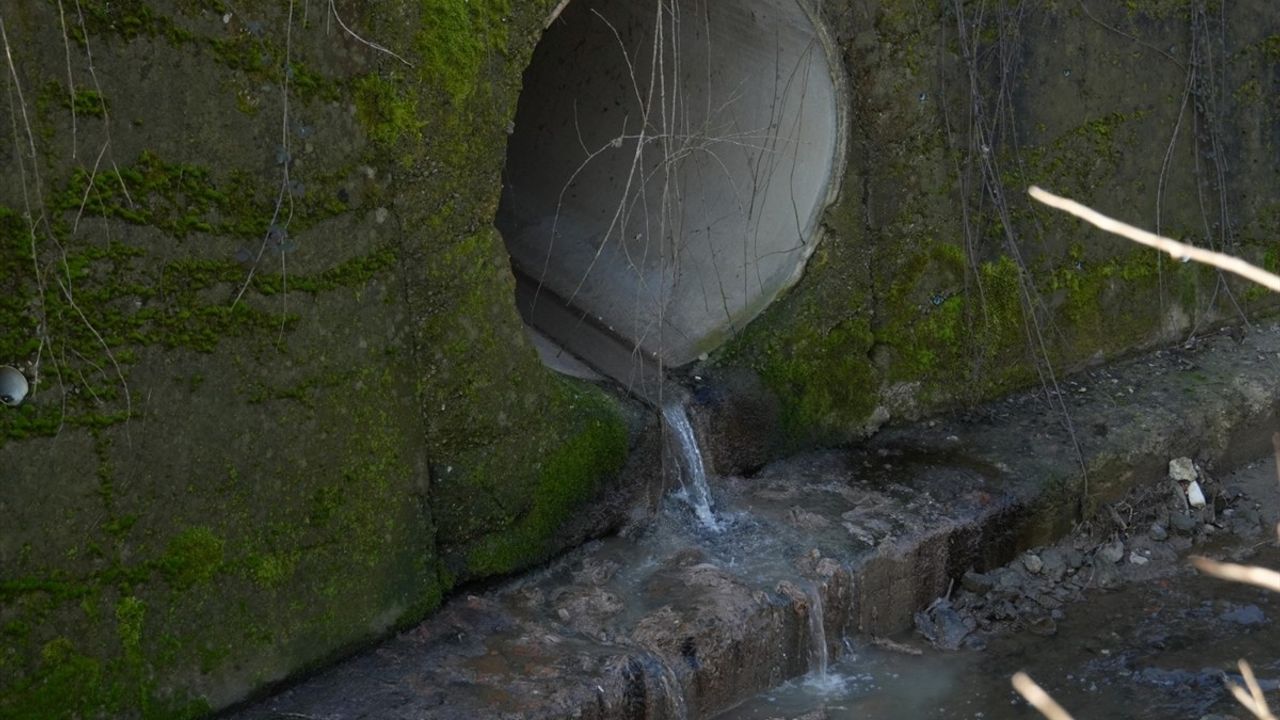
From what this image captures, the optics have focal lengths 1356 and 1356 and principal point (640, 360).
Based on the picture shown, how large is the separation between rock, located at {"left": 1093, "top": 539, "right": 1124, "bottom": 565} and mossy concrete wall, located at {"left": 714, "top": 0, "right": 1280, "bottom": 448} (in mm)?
769

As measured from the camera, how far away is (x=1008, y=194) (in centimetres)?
562

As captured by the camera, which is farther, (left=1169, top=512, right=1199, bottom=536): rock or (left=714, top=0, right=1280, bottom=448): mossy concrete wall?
(left=1169, top=512, right=1199, bottom=536): rock

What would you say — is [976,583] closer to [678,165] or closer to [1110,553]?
[1110,553]

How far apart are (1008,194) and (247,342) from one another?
3.31 meters

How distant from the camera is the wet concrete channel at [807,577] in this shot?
393cm

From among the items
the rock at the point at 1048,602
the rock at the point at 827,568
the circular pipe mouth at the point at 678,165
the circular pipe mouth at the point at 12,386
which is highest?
the circular pipe mouth at the point at 678,165

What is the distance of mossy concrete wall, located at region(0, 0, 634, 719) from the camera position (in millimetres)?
3229

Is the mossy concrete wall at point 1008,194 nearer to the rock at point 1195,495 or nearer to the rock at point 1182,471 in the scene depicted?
the rock at point 1182,471

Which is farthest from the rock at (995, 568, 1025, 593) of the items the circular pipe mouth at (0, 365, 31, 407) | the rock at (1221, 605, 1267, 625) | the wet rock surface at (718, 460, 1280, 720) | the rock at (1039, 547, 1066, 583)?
the circular pipe mouth at (0, 365, 31, 407)

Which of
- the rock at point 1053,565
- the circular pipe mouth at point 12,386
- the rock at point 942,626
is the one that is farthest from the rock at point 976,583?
the circular pipe mouth at point 12,386

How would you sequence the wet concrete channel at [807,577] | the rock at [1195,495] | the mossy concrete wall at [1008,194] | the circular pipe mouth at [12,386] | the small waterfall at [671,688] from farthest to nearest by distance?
the rock at [1195,495] → the mossy concrete wall at [1008,194] → the small waterfall at [671,688] → the wet concrete channel at [807,577] → the circular pipe mouth at [12,386]

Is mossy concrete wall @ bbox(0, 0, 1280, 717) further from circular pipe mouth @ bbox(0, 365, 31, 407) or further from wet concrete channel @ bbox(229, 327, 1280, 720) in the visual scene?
wet concrete channel @ bbox(229, 327, 1280, 720)

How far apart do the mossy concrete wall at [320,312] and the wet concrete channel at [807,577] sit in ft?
0.65

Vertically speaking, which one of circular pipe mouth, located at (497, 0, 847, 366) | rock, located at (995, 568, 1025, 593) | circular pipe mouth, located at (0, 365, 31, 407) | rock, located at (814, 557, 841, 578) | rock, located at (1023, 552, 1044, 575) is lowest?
rock, located at (995, 568, 1025, 593)
